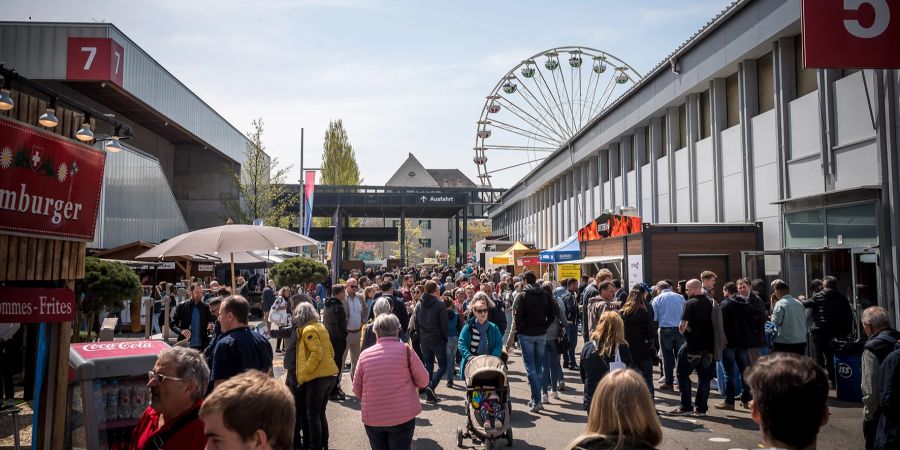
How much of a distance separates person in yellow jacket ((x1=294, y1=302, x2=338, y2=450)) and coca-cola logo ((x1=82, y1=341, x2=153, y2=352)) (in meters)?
1.66

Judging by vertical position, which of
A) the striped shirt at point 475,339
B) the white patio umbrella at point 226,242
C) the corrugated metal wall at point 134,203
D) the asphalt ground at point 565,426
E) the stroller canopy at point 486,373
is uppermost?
A: the corrugated metal wall at point 134,203

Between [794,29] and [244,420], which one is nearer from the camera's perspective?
[244,420]

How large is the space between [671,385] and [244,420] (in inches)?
404

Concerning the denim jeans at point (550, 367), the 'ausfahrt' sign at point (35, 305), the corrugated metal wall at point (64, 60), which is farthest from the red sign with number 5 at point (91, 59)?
the denim jeans at point (550, 367)

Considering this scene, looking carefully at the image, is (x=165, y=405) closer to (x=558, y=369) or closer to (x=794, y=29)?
(x=558, y=369)

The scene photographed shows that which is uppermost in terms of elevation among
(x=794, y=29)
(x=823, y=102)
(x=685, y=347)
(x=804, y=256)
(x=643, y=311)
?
(x=794, y=29)

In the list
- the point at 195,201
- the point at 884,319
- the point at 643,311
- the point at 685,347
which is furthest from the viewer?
the point at 195,201

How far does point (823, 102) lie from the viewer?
545 inches

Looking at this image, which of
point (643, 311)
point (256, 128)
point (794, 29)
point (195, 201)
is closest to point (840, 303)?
point (643, 311)

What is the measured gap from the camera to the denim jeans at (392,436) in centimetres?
561

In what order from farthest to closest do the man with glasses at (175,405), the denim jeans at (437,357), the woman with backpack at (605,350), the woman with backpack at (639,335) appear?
the denim jeans at (437,357)
the woman with backpack at (639,335)
the woman with backpack at (605,350)
the man with glasses at (175,405)

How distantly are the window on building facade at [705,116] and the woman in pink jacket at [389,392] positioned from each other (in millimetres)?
17605

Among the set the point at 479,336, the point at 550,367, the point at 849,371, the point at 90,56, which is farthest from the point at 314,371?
the point at 90,56

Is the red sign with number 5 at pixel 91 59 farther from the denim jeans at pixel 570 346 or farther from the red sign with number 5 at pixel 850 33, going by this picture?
the red sign with number 5 at pixel 850 33
